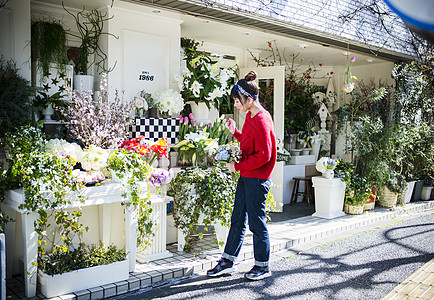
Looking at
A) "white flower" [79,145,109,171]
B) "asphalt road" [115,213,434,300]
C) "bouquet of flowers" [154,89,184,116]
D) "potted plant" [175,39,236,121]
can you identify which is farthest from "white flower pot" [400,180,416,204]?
"white flower" [79,145,109,171]

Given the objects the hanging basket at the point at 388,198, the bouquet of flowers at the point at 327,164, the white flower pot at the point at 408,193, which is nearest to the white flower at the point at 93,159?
the bouquet of flowers at the point at 327,164

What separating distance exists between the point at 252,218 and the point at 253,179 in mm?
411

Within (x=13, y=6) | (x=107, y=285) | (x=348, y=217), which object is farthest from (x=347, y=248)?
(x=13, y=6)

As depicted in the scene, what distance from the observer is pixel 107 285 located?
4.14 meters

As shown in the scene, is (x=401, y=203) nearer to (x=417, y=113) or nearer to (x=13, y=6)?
(x=417, y=113)

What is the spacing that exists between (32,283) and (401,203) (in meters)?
7.23

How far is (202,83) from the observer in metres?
6.22

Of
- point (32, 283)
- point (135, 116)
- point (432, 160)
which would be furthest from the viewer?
point (432, 160)

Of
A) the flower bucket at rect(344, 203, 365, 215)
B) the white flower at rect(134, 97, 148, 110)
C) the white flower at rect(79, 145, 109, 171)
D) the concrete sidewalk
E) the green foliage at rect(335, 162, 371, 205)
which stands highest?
the white flower at rect(134, 97, 148, 110)

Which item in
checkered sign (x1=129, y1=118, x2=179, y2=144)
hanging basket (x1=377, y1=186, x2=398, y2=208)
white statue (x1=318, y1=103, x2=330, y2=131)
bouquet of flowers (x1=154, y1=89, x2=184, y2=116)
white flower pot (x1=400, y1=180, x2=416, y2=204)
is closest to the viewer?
checkered sign (x1=129, y1=118, x2=179, y2=144)

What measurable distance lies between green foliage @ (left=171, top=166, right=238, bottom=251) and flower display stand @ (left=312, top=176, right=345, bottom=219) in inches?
109

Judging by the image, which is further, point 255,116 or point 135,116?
point 135,116

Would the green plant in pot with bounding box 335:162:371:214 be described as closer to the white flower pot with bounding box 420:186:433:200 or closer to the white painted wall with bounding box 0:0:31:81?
the white flower pot with bounding box 420:186:433:200

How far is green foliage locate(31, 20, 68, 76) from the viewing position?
5016 millimetres
